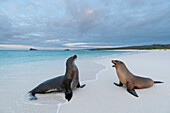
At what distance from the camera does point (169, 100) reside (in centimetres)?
235

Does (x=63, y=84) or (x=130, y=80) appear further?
(x=130, y=80)

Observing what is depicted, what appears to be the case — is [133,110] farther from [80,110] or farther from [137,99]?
[80,110]

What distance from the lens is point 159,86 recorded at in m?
3.19

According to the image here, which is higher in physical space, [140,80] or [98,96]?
[140,80]

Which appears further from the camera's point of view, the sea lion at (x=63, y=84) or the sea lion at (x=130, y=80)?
the sea lion at (x=130, y=80)

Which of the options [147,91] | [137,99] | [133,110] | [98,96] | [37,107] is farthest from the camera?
[147,91]

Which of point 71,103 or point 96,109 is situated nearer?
point 96,109

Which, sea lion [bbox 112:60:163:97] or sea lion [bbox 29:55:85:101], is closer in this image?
sea lion [bbox 29:55:85:101]

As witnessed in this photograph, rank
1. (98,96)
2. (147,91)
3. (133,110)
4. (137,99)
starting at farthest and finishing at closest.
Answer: (147,91) < (98,96) < (137,99) < (133,110)

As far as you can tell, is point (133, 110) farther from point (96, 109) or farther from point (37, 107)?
point (37, 107)

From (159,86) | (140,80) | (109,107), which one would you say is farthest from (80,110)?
(159,86)

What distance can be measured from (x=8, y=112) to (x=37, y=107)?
54 centimetres

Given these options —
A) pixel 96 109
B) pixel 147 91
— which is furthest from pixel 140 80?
pixel 96 109

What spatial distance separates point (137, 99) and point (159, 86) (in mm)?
1291
